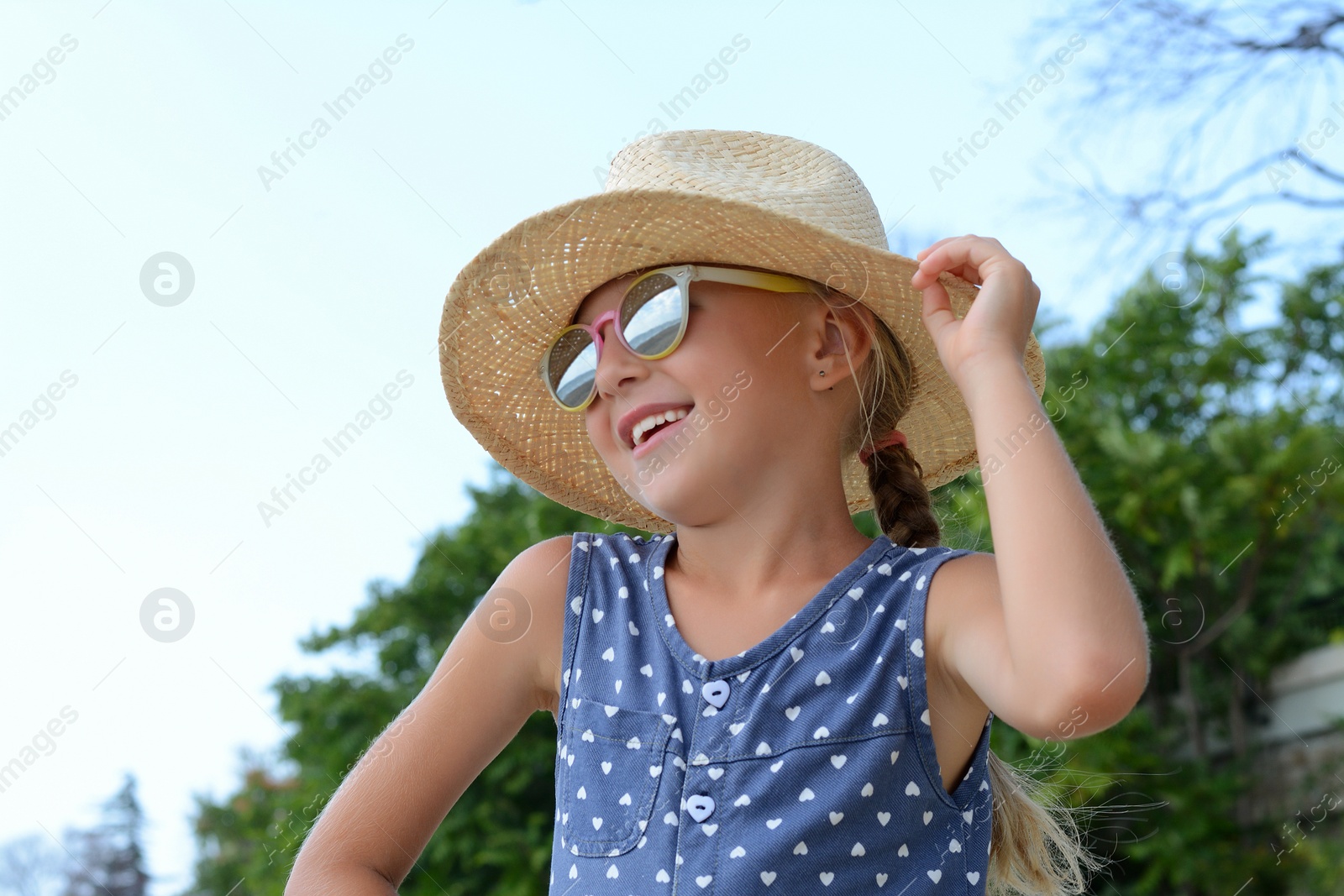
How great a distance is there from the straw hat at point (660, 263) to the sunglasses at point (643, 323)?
0.03 meters

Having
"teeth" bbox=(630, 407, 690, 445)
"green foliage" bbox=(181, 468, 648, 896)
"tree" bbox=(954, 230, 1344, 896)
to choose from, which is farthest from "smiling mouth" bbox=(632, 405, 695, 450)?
"green foliage" bbox=(181, 468, 648, 896)

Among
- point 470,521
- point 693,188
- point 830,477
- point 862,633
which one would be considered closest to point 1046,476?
point 862,633

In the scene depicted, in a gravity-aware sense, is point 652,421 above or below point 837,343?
above

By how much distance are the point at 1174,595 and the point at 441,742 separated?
4607 mm

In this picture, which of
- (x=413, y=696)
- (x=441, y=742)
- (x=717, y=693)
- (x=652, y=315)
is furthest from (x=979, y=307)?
(x=413, y=696)

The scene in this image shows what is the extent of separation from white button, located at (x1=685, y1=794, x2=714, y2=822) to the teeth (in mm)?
538

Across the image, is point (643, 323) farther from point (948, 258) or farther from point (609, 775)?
point (609, 775)

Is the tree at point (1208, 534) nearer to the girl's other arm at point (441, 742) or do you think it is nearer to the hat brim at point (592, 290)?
the hat brim at point (592, 290)

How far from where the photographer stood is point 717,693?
159 centimetres

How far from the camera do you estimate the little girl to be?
1436 mm

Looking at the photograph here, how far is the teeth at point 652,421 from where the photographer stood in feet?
5.68

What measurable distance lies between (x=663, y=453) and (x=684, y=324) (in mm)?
195

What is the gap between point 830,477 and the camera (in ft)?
6.02

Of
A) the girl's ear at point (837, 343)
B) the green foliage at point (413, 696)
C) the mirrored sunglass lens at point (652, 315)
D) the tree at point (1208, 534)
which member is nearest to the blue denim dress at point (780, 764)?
the girl's ear at point (837, 343)
